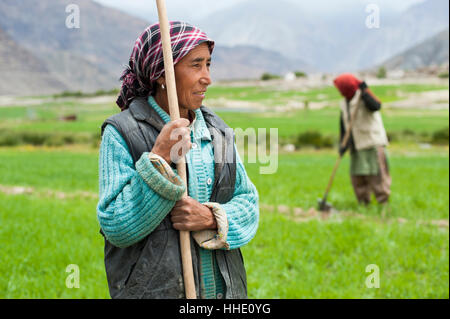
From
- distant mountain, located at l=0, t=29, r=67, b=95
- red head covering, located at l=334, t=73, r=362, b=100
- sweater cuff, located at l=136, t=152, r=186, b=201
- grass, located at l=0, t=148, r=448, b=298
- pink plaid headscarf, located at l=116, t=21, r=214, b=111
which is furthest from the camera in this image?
distant mountain, located at l=0, t=29, r=67, b=95

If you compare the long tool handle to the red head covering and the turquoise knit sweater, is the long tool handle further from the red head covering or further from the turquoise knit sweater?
the red head covering

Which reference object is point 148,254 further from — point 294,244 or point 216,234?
point 294,244

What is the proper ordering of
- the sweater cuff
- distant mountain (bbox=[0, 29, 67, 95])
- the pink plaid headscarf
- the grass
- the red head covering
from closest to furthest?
the sweater cuff → the pink plaid headscarf → the grass → the red head covering → distant mountain (bbox=[0, 29, 67, 95])

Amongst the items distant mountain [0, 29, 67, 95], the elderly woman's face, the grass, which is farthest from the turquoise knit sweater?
distant mountain [0, 29, 67, 95]

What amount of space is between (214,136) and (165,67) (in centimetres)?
43

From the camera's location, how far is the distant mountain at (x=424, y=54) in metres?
130

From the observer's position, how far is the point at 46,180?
1209 centimetres

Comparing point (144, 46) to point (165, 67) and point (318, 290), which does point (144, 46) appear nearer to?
point (165, 67)

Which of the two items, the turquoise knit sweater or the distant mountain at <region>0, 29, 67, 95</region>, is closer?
the turquoise knit sweater

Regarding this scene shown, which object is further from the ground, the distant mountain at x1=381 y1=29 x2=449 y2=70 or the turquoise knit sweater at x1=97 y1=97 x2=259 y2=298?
the distant mountain at x1=381 y1=29 x2=449 y2=70

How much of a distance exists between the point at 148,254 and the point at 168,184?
353mm

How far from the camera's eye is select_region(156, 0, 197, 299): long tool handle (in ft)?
5.85

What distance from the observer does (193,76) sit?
1.95 m
